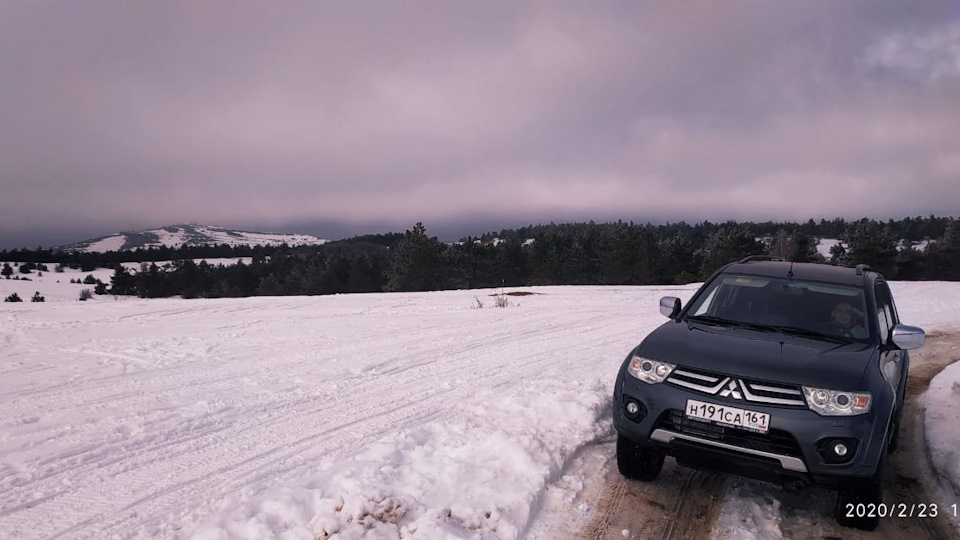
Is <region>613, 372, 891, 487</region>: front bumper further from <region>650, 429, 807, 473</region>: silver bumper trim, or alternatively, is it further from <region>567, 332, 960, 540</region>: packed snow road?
<region>567, 332, 960, 540</region>: packed snow road

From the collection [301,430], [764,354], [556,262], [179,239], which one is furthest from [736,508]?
[179,239]

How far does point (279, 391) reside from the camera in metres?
6.43

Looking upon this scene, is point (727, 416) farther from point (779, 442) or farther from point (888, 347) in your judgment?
point (888, 347)

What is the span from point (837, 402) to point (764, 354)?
52cm

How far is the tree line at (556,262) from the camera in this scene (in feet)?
143

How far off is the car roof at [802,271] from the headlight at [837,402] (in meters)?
1.80

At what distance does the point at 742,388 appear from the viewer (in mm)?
3438

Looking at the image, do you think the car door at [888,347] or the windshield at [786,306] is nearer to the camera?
the car door at [888,347]

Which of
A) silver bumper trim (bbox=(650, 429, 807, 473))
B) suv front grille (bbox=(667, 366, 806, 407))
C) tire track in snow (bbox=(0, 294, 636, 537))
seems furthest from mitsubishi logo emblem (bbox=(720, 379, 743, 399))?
tire track in snow (bbox=(0, 294, 636, 537))

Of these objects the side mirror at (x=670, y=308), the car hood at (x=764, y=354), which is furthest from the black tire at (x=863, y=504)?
the side mirror at (x=670, y=308)

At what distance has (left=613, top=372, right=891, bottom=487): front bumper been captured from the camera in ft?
10.7

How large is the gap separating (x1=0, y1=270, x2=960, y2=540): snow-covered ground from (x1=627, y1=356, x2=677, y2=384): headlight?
1.03 m

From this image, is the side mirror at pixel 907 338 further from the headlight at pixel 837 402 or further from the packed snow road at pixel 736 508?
the packed snow road at pixel 736 508

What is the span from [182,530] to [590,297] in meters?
16.5
